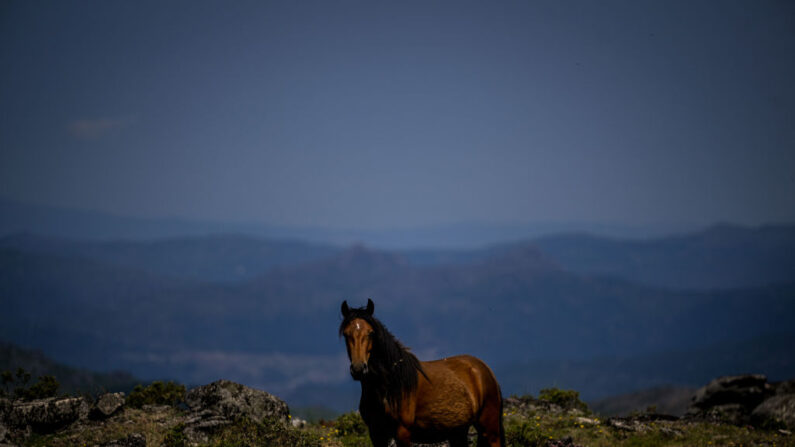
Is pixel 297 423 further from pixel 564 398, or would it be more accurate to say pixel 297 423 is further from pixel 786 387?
pixel 786 387

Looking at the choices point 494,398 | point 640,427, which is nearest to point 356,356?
point 494,398

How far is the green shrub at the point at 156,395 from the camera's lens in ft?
53.2

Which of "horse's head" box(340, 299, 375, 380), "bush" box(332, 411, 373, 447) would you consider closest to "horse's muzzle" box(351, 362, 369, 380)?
"horse's head" box(340, 299, 375, 380)

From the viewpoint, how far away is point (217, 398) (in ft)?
49.0

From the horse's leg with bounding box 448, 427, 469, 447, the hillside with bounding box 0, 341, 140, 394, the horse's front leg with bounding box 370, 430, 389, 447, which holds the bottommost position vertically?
the hillside with bounding box 0, 341, 140, 394

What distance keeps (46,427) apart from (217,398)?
3994mm

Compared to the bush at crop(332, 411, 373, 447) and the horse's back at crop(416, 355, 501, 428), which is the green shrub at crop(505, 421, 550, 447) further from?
the horse's back at crop(416, 355, 501, 428)

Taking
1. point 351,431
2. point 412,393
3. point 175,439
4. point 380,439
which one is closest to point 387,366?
point 412,393

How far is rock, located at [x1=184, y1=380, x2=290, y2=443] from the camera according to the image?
13.8 meters

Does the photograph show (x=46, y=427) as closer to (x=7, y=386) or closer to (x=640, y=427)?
(x=7, y=386)

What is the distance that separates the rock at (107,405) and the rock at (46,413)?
0.36 m

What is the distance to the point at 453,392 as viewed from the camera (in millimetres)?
9188

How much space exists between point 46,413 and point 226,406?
422 cm

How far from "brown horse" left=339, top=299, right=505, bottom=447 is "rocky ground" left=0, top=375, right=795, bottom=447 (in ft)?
14.6
